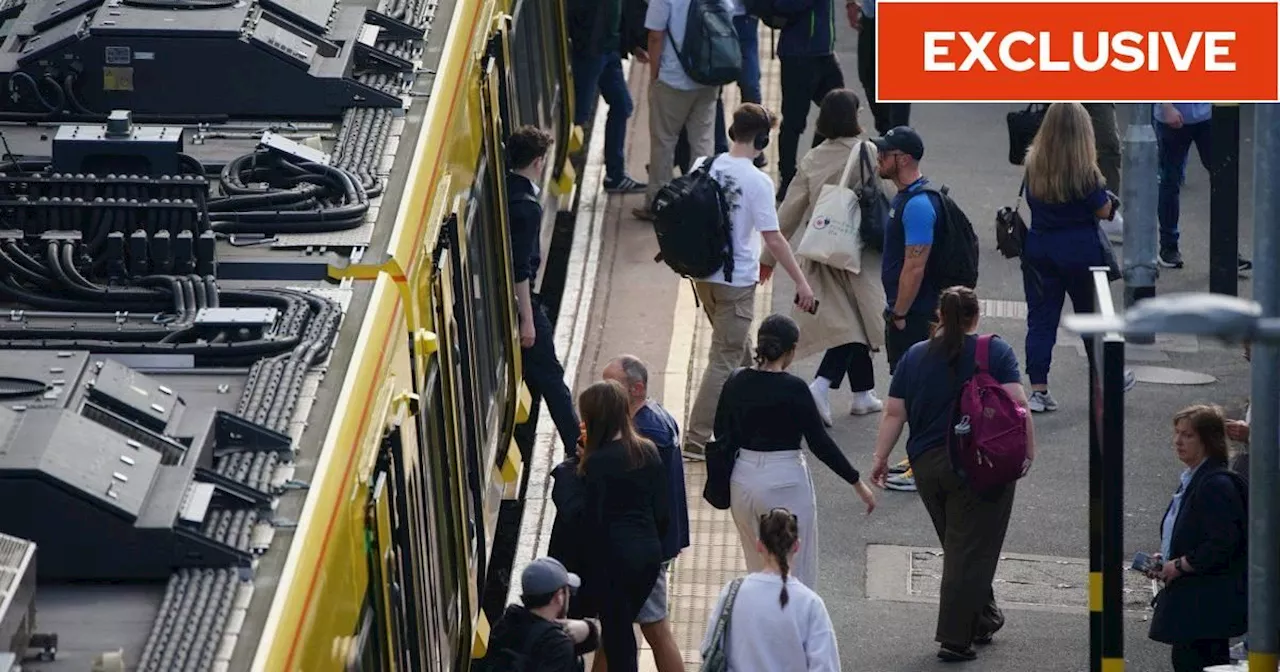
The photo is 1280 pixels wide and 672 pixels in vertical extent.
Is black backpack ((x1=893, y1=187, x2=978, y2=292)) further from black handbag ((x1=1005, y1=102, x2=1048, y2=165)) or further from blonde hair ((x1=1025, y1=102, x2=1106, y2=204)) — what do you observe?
black handbag ((x1=1005, y1=102, x2=1048, y2=165))

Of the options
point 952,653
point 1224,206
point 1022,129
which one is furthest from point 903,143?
point 1224,206

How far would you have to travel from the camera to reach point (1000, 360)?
29.6 ft

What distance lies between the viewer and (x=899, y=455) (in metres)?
11.5

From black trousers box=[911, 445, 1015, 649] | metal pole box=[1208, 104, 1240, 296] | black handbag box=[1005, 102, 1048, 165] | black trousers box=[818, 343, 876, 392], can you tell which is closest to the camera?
black trousers box=[911, 445, 1015, 649]

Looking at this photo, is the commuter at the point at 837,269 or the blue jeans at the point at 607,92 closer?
the commuter at the point at 837,269

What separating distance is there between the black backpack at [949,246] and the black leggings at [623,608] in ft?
8.33

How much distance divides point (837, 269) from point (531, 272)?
4.78ft

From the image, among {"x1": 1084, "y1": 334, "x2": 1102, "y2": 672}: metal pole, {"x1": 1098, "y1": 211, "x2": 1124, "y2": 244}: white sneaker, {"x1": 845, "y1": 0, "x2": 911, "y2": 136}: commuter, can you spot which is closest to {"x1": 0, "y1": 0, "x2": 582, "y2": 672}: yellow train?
{"x1": 1084, "y1": 334, "x2": 1102, "y2": 672}: metal pole

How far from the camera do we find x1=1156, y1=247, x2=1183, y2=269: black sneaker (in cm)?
1436

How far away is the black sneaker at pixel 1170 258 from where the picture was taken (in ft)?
47.1

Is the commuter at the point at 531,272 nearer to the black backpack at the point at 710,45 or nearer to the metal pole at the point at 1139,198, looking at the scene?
the black backpack at the point at 710,45

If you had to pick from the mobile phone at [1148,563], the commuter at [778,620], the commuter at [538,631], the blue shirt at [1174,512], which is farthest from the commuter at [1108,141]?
the commuter at [538,631]

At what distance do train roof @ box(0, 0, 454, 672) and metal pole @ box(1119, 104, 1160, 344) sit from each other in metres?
4.18

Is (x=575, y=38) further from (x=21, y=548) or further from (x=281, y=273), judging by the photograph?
(x=21, y=548)
